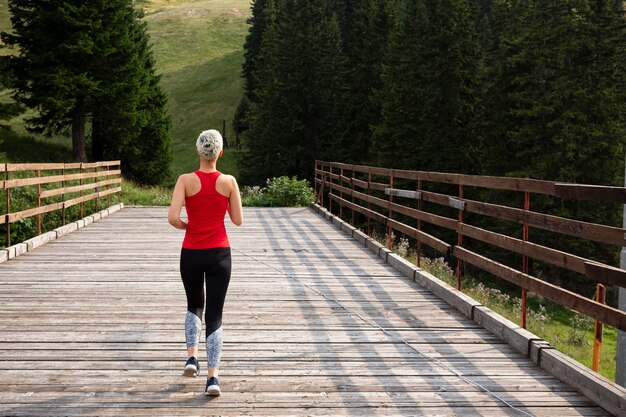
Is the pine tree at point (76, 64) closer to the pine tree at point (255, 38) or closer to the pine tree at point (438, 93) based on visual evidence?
the pine tree at point (438, 93)

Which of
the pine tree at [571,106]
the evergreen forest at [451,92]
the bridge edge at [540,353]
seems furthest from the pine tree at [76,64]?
the bridge edge at [540,353]

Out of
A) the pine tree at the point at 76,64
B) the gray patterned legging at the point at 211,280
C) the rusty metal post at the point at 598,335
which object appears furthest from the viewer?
the pine tree at the point at 76,64

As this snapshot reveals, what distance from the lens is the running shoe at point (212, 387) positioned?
451cm

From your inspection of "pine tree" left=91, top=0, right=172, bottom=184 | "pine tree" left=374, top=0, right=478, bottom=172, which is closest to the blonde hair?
"pine tree" left=91, top=0, right=172, bottom=184

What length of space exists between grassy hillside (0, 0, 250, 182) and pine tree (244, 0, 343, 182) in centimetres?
1247

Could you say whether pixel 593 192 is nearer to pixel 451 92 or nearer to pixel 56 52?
pixel 56 52

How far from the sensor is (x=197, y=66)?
10162 centimetres

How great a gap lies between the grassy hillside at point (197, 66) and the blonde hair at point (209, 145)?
5286cm

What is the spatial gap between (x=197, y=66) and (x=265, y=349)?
99.8m

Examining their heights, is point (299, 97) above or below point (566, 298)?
above

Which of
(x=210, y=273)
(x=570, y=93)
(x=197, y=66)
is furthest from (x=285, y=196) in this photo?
(x=197, y=66)

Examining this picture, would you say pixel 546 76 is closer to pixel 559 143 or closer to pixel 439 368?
pixel 559 143

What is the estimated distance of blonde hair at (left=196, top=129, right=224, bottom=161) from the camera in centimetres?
464

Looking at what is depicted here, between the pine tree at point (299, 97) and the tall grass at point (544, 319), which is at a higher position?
the pine tree at point (299, 97)
